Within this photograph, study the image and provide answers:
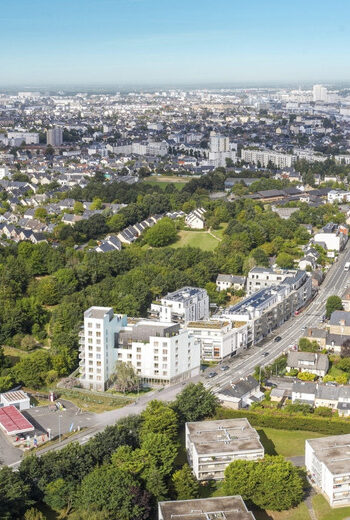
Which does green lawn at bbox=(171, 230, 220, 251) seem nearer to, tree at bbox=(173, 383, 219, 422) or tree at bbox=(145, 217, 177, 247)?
tree at bbox=(145, 217, 177, 247)

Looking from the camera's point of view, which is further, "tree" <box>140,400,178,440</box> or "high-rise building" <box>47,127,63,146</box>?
"high-rise building" <box>47,127,63,146</box>

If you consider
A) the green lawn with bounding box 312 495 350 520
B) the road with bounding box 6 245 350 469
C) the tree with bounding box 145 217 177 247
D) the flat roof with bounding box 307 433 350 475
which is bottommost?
the green lawn with bounding box 312 495 350 520

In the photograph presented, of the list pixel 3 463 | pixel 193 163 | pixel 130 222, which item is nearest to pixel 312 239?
pixel 130 222

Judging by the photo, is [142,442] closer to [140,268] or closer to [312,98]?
[140,268]

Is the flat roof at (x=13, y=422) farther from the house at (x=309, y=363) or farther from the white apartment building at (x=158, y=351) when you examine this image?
the house at (x=309, y=363)

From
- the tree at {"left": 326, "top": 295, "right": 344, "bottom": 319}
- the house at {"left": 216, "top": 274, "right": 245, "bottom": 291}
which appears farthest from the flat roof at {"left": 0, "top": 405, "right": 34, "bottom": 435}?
the house at {"left": 216, "top": 274, "right": 245, "bottom": 291}

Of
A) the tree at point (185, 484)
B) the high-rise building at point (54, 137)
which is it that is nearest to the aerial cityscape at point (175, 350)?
the tree at point (185, 484)

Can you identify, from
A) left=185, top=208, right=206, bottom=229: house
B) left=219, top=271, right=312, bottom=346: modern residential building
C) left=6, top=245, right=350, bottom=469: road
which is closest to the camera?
left=6, top=245, right=350, bottom=469: road

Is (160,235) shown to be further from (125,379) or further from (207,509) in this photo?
(207,509)

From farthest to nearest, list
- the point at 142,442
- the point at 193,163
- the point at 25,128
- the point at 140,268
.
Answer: the point at 25,128 → the point at 193,163 → the point at 140,268 → the point at 142,442
